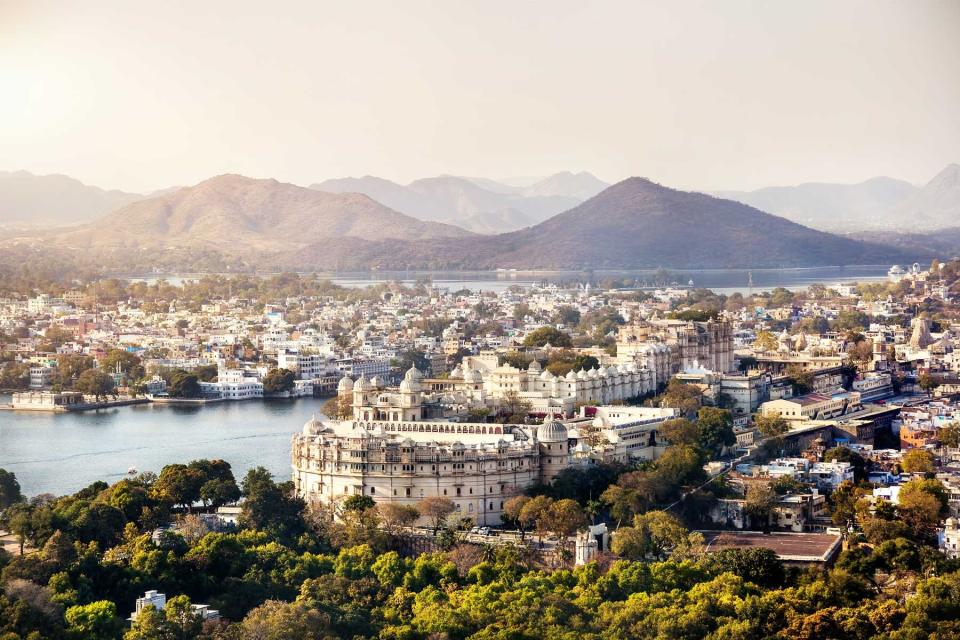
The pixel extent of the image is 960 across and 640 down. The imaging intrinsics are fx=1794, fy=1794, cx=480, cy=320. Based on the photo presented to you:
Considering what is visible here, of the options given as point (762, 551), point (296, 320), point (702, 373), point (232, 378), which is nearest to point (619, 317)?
point (296, 320)

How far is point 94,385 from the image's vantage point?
28016mm

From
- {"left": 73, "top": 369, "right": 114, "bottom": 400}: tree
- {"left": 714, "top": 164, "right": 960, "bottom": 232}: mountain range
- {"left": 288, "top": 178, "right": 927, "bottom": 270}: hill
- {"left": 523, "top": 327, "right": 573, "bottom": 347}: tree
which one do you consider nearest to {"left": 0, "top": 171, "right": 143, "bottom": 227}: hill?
{"left": 288, "top": 178, "right": 927, "bottom": 270}: hill

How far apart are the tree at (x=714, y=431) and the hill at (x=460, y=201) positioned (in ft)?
317

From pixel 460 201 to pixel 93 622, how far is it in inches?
4675

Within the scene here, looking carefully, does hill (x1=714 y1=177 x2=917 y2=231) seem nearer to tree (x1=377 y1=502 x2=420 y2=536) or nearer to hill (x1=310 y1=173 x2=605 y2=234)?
hill (x1=310 y1=173 x2=605 y2=234)

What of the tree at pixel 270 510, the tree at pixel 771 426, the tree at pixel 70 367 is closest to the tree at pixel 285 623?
the tree at pixel 270 510

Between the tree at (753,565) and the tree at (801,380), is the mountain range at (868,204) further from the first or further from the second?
the tree at (753,565)

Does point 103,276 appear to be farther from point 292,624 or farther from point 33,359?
point 292,624

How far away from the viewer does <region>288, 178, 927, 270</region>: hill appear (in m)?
73.2

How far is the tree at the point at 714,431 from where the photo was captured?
18.3m

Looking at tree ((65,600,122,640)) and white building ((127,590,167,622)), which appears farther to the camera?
white building ((127,590,167,622))

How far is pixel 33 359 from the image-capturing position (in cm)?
3144

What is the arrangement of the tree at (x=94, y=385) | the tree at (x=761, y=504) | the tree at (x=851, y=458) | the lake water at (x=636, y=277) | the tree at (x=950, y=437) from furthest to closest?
the lake water at (x=636, y=277) → the tree at (x=94, y=385) → the tree at (x=950, y=437) → the tree at (x=851, y=458) → the tree at (x=761, y=504)

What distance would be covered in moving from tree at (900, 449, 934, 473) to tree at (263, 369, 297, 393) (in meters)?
13.8
